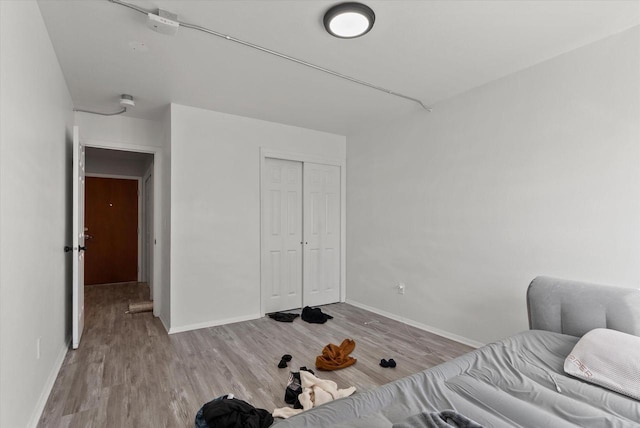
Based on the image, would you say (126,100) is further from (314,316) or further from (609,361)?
(609,361)

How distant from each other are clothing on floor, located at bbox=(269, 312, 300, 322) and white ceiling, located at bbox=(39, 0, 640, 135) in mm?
2527

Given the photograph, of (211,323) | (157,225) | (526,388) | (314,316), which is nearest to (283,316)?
(314,316)

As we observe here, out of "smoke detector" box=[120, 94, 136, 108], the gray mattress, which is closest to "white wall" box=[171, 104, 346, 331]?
"smoke detector" box=[120, 94, 136, 108]

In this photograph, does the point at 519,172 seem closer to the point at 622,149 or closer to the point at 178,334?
the point at 622,149

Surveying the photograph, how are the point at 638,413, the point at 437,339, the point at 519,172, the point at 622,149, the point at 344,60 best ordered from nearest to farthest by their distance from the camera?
1. the point at 638,413
2. the point at 622,149
3. the point at 344,60
4. the point at 519,172
5. the point at 437,339

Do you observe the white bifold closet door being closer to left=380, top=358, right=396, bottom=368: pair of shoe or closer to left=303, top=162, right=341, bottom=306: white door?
left=303, top=162, right=341, bottom=306: white door

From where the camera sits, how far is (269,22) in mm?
2197

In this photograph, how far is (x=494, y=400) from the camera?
4.93ft

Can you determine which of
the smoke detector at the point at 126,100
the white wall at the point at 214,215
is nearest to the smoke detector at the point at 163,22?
the smoke detector at the point at 126,100

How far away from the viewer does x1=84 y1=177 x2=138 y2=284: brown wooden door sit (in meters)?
6.36

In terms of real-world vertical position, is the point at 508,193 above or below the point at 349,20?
below

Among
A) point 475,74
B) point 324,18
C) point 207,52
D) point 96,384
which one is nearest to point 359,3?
point 324,18

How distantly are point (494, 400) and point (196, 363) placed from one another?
2352 mm

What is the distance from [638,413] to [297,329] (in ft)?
9.51
